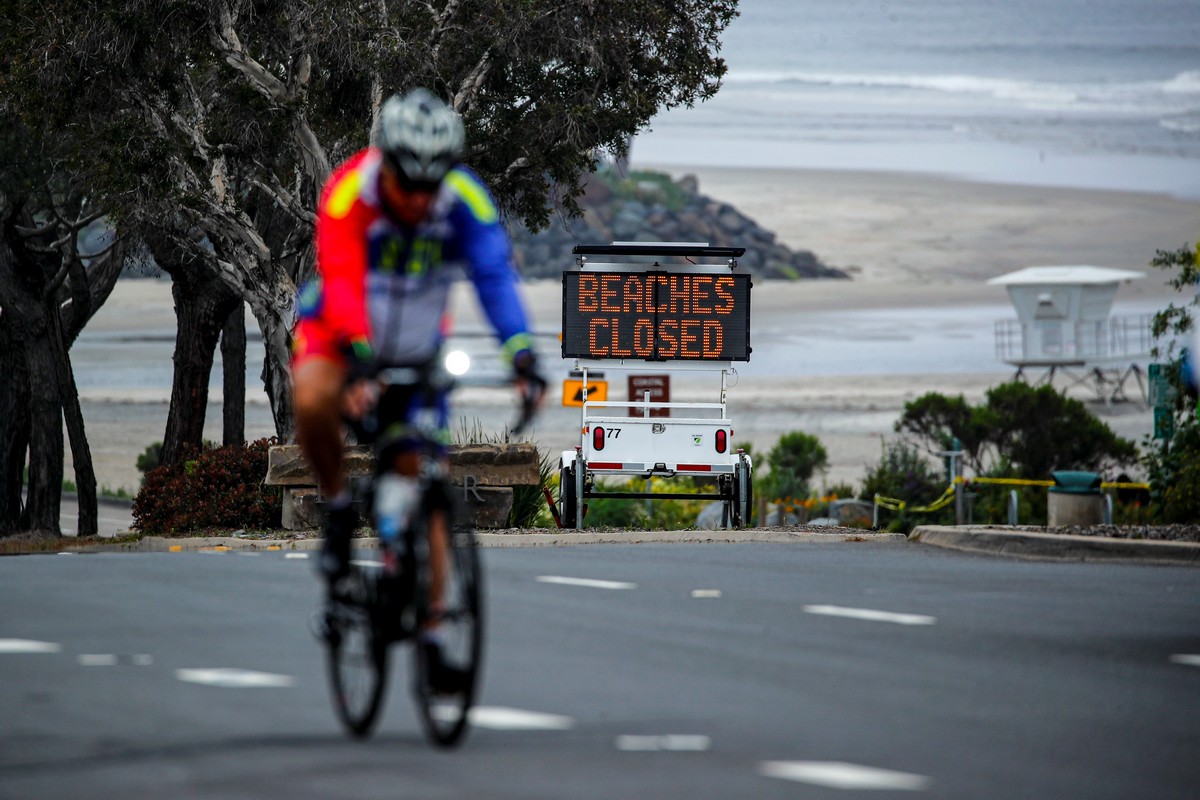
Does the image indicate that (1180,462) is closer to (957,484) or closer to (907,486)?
(957,484)

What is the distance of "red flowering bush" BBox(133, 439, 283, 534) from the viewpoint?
2247 centimetres

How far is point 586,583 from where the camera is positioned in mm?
12391

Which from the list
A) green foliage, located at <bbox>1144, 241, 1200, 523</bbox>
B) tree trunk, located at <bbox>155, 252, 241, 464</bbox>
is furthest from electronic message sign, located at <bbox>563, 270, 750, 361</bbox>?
tree trunk, located at <bbox>155, 252, 241, 464</bbox>

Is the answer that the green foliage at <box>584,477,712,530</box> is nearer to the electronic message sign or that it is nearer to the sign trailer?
the sign trailer

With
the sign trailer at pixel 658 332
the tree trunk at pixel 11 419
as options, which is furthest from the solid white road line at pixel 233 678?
the tree trunk at pixel 11 419

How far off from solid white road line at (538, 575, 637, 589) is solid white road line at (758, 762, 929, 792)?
552cm

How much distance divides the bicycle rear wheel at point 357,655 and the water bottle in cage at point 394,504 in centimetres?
27

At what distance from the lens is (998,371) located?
7425 centimetres

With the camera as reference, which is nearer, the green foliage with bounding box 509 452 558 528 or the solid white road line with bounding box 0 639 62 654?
the solid white road line with bounding box 0 639 62 654

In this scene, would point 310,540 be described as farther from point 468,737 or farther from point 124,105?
point 468,737

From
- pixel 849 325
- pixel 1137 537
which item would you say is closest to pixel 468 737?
pixel 1137 537

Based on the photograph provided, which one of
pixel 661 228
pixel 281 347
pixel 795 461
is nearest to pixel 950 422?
pixel 795 461

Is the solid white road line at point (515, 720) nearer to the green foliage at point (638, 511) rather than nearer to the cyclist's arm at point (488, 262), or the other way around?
the cyclist's arm at point (488, 262)

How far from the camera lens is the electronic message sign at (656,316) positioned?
2133cm
